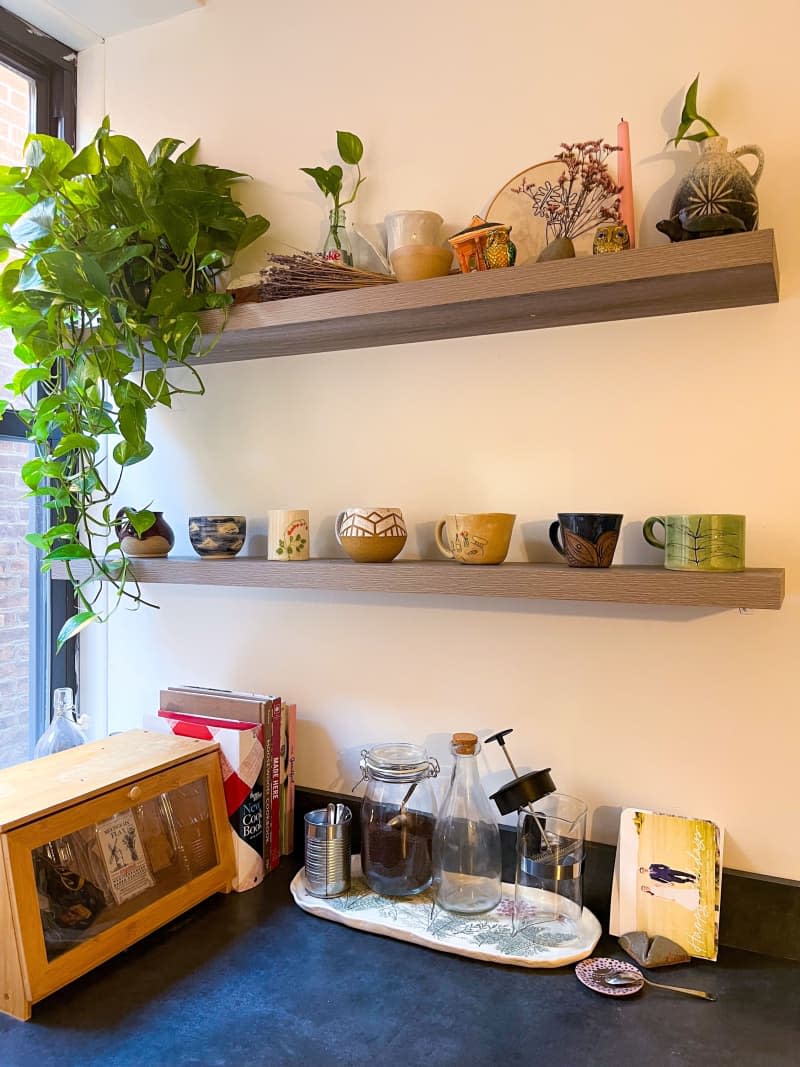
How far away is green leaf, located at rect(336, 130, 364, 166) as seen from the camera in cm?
135

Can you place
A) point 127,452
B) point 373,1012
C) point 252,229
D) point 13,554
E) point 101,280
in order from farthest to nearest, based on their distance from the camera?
point 13,554, point 252,229, point 127,452, point 101,280, point 373,1012

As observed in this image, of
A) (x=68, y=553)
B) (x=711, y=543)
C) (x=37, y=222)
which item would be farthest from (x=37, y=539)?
(x=711, y=543)

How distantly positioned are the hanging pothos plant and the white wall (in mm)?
187

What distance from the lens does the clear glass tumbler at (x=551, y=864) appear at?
1176 millimetres

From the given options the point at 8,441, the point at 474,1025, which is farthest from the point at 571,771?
the point at 8,441

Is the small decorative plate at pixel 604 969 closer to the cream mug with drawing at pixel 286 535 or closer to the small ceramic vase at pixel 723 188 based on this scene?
the cream mug with drawing at pixel 286 535

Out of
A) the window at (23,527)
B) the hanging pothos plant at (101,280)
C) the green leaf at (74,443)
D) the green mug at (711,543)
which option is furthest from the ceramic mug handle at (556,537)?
the window at (23,527)

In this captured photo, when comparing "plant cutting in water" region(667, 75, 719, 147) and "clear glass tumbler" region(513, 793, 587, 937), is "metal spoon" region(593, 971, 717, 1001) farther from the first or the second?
"plant cutting in water" region(667, 75, 719, 147)

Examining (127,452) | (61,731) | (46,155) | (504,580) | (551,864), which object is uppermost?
(46,155)

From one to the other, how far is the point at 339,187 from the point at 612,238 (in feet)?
1.76

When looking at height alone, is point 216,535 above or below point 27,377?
below

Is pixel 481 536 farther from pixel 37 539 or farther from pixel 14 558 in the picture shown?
pixel 14 558

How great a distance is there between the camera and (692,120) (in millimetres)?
1113

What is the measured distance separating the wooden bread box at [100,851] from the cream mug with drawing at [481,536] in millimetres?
579
